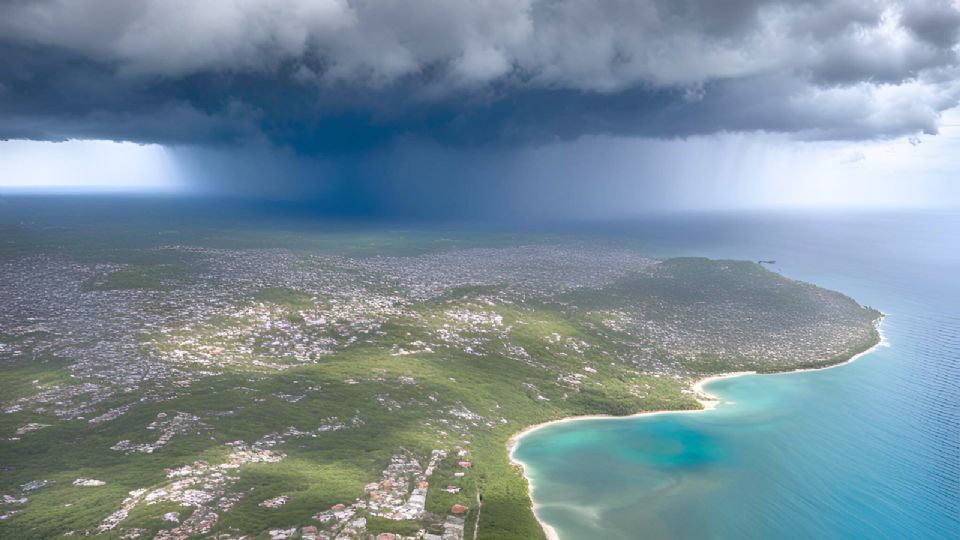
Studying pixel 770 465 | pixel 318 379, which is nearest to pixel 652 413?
pixel 770 465

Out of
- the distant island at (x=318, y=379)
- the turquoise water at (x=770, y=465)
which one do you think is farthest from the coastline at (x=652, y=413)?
the distant island at (x=318, y=379)

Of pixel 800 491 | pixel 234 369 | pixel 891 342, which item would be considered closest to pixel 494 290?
pixel 234 369

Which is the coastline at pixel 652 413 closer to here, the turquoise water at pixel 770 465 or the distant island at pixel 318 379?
the turquoise water at pixel 770 465

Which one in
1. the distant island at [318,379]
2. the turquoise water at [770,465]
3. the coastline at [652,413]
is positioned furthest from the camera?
the coastline at [652,413]

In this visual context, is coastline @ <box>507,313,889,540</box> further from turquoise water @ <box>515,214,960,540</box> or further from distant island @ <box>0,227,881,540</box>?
distant island @ <box>0,227,881,540</box>

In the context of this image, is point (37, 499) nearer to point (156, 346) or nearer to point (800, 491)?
point (156, 346)

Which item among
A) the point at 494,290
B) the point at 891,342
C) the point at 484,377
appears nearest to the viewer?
the point at 484,377

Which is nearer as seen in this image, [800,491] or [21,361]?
[800,491]

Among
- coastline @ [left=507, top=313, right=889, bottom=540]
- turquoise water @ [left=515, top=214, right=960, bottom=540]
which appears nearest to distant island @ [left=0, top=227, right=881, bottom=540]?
coastline @ [left=507, top=313, right=889, bottom=540]

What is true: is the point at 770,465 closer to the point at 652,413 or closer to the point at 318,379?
the point at 652,413
